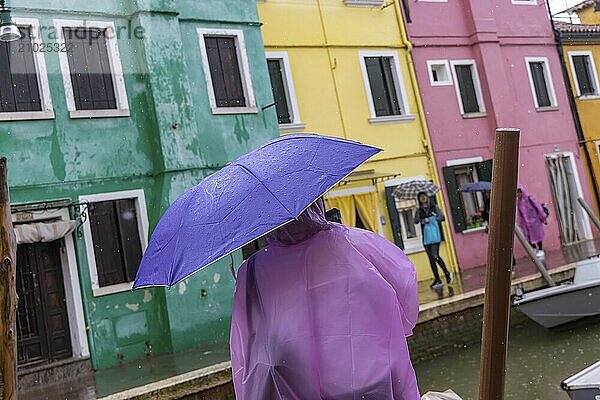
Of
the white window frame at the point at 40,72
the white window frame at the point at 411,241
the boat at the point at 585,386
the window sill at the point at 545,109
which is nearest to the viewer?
the boat at the point at 585,386

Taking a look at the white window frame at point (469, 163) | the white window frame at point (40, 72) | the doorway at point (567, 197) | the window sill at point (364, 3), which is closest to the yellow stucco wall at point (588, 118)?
the doorway at point (567, 197)

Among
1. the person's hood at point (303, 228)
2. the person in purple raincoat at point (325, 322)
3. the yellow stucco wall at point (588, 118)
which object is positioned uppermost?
the yellow stucco wall at point (588, 118)

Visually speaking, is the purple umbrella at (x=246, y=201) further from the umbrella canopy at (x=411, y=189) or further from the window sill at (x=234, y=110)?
the umbrella canopy at (x=411, y=189)

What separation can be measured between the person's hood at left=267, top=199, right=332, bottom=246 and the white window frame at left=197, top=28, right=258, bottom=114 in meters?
9.45

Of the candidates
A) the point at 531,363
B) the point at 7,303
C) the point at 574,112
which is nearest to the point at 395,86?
the point at 574,112

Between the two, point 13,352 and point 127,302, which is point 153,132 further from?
point 13,352

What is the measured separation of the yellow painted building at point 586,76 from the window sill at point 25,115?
1201 cm

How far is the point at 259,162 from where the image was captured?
204 centimetres

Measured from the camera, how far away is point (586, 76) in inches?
702

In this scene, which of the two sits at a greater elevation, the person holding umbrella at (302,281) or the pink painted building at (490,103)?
the pink painted building at (490,103)

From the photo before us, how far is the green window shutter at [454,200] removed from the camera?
574 inches

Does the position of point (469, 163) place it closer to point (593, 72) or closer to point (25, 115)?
point (593, 72)

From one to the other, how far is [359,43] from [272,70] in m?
2.07

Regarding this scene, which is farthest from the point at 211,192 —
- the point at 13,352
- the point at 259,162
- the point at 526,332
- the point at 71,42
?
the point at 71,42
